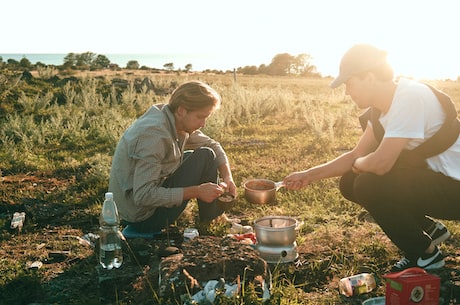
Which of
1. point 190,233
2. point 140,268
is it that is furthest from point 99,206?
point 140,268

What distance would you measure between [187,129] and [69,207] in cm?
191

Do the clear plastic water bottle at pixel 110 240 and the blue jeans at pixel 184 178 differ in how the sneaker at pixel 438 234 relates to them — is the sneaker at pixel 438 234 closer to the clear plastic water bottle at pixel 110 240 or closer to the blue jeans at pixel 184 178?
the blue jeans at pixel 184 178

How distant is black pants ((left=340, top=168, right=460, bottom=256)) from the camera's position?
3.01 m

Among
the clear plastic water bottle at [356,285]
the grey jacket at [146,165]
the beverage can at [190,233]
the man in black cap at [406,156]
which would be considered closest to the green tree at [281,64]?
the beverage can at [190,233]

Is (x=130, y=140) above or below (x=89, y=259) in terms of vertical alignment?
above

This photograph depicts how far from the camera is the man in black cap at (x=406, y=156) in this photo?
287 cm

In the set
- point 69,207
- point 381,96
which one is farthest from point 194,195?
point 69,207

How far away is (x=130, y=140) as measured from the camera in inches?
136

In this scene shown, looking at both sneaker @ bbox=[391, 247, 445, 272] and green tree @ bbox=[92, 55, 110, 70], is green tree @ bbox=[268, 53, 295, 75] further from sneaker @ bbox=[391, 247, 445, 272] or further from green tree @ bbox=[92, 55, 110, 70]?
sneaker @ bbox=[391, 247, 445, 272]

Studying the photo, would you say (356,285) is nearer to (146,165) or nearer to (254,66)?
(146,165)

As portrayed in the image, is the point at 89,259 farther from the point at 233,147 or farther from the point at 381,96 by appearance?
the point at 233,147

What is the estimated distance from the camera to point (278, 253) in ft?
10.9

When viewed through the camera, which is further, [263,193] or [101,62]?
[101,62]

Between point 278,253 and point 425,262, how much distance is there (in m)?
0.99
